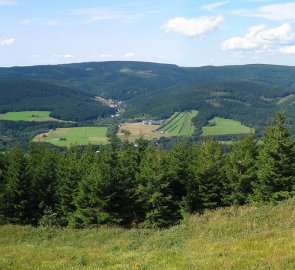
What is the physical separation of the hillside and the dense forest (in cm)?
923

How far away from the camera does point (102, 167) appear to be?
130 feet

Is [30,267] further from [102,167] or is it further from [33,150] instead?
[33,150]

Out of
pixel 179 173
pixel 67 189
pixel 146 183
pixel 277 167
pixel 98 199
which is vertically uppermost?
Answer: pixel 277 167

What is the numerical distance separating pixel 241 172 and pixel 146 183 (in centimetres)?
1111

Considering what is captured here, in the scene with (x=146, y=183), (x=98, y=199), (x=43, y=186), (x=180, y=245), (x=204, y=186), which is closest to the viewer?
(x=180, y=245)

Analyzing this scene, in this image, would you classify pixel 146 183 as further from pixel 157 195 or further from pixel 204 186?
pixel 204 186

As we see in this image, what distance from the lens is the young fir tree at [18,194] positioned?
1741 inches

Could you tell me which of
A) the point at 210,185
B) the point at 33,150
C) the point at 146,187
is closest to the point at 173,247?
the point at 146,187

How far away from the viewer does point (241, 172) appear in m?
44.2

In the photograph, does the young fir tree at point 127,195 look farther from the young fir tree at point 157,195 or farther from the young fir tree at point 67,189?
the young fir tree at point 67,189

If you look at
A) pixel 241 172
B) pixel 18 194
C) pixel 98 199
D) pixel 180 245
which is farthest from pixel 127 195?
pixel 180 245

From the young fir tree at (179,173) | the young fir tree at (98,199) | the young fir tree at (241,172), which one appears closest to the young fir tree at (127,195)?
the young fir tree at (98,199)

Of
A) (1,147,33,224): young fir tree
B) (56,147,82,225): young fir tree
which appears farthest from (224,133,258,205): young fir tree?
(1,147,33,224): young fir tree

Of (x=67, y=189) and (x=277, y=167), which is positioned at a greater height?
(x=277, y=167)
